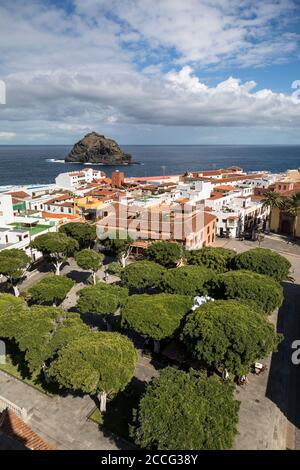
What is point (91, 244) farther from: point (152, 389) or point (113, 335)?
point (152, 389)

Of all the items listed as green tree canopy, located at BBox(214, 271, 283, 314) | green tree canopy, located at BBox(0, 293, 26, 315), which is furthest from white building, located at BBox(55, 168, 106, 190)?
green tree canopy, located at BBox(214, 271, 283, 314)

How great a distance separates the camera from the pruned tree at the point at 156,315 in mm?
23516

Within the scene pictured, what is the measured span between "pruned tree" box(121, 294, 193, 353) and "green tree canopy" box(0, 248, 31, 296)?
49.6ft

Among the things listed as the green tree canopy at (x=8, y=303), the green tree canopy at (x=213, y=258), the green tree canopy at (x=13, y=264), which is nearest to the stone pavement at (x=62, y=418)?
the green tree canopy at (x=8, y=303)

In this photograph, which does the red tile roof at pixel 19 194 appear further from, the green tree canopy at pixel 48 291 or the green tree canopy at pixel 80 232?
the green tree canopy at pixel 48 291

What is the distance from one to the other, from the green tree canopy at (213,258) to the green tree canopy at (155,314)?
1065 centimetres

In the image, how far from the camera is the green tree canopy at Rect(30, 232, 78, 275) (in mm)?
39312

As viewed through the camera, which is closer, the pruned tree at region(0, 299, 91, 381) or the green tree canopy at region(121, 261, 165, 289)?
the pruned tree at region(0, 299, 91, 381)

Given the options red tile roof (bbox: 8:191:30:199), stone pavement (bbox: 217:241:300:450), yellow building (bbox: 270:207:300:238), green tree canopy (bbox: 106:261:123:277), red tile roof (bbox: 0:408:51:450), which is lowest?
stone pavement (bbox: 217:241:300:450)

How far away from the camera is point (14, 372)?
78.1 feet

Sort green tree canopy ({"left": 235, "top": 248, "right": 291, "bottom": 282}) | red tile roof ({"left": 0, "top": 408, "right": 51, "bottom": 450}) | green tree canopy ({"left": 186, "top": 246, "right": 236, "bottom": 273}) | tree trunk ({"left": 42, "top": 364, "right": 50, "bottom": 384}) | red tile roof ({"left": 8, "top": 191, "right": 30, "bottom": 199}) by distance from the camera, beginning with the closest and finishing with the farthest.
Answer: red tile roof ({"left": 0, "top": 408, "right": 51, "bottom": 450}) → tree trunk ({"left": 42, "top": 364, "right": 50, "bottom": 384}) → green tree canopy ({"left": 235, "top": 248, "right": 291, "bottom": 282}) → green tree canopy ({"left": 186, "top": 246, "right": 236, "bottom": 273}) → red tile roof ({"left": 8, "top": 191, "right": 30, "bottom": 199})

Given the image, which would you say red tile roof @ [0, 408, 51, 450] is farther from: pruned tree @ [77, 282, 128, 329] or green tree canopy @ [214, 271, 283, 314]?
green tree canopy @ [214, 271, 283, 314]

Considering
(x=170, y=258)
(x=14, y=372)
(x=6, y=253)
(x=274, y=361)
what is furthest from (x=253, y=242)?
(x=14, y=372)
